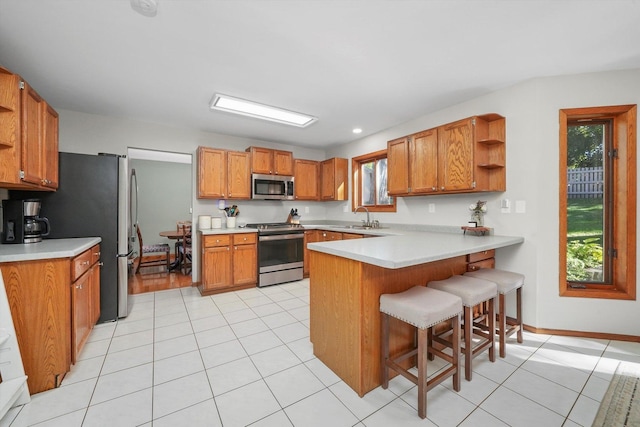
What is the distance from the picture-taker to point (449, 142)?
9.71 ft

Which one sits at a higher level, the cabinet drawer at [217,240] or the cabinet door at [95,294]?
the cabinet drawer at [217,240]

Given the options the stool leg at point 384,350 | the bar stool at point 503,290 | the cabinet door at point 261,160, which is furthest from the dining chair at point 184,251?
the bar stool at point 503,290

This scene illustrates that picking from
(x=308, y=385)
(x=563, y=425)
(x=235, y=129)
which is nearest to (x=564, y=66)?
(x=563, y=425)

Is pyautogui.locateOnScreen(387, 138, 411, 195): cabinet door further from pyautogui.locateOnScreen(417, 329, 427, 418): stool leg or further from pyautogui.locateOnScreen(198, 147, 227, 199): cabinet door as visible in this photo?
pyautogui.locateOnScreen(198, 147, 227, 199): cabinet door

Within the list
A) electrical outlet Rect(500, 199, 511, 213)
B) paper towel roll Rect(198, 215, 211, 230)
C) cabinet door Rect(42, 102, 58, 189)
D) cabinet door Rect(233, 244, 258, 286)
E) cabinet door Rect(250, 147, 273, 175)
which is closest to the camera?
cabinet door Rect(42, 102, 58, 189)

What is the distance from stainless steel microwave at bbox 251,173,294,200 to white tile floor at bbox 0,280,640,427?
2.32 metres

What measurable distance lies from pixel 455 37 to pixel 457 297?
1.92 m

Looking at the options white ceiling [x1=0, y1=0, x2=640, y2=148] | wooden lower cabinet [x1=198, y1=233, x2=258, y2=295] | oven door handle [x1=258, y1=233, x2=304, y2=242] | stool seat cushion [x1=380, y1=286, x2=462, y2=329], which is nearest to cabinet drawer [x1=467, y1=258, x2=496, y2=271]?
stool seat cushion [x1=380, y1=286, x2=462, y2=329]

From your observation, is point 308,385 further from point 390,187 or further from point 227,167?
point 227,167

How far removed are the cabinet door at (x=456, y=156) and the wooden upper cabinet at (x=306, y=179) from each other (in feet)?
8.50

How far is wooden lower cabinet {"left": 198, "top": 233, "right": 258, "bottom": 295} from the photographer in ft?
12.2

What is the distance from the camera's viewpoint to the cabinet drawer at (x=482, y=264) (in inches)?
103

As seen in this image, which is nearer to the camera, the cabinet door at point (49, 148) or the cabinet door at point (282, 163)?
the cabinet door at point (49, 148)

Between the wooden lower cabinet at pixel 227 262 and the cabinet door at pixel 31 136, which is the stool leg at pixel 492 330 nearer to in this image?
the wooden lower cabinet at pixel 227 262
